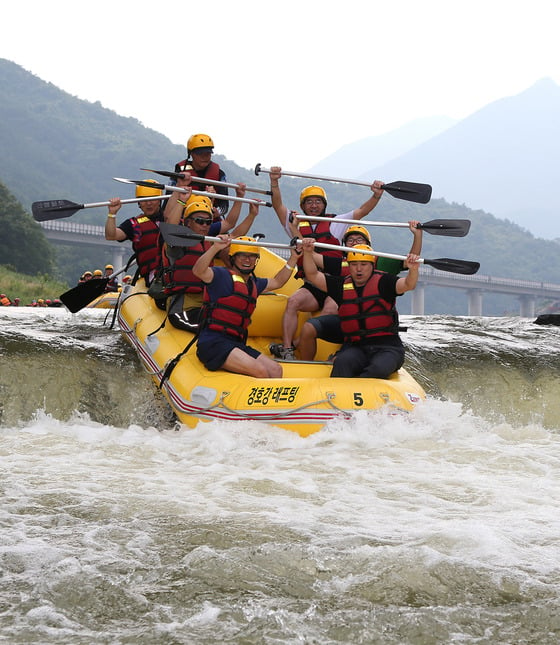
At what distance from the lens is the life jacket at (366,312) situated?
263 inches

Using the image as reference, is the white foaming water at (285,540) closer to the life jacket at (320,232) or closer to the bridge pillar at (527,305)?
the life jacket at (320,232)

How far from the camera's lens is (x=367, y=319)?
672 centimetres

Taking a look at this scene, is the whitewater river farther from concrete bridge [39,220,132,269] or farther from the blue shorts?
concrete bridge [39,220,132,269]

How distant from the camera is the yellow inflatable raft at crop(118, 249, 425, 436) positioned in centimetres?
604

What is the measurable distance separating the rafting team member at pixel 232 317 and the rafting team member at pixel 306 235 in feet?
2.43

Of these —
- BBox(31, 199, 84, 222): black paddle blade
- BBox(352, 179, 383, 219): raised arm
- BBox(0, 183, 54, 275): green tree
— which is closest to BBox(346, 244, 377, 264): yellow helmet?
BBox(352, 179, 383, 219): raised arm

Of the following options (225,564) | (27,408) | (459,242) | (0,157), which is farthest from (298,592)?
(459,242)

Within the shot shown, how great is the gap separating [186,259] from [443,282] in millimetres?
63548

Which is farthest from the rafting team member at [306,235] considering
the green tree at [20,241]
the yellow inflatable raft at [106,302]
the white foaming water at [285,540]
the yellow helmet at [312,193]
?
the green tree at [20,241]

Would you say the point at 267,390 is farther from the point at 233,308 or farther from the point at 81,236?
the point at 81,236

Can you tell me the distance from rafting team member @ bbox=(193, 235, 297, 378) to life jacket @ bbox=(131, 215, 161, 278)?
1.84 meters

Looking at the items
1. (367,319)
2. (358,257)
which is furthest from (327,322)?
(358,257)

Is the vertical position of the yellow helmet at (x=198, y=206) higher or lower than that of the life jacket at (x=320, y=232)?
higher

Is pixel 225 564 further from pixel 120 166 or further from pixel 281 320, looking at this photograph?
pixel 120 166
